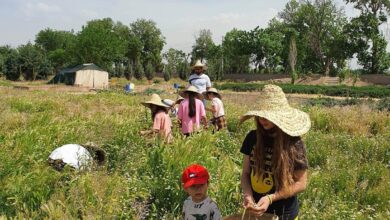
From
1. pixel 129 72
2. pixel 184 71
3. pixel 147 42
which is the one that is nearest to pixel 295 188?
pixel 129 72

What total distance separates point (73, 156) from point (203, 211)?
2.49 metres

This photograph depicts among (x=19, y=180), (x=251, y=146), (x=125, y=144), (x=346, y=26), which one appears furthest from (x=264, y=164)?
(x=346, y=26)

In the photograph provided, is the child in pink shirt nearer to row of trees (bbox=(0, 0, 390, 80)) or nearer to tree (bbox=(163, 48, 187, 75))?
row of trees (bbox=(0, 0, 390, 80))

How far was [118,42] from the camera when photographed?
201 ft

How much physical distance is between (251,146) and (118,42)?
60058 mm

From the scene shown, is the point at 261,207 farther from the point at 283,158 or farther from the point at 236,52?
the point at 236,52

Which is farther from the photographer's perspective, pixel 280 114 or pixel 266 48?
pixel 266 48

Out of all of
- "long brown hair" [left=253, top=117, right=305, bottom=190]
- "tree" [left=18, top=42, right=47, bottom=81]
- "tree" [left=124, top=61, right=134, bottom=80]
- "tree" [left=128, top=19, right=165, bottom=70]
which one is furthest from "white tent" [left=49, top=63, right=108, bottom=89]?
"long brown hair" [left=253, top=117, right=305, bottom=190]

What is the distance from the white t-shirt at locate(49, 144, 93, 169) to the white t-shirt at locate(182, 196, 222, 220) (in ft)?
5.80

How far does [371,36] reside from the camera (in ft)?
169

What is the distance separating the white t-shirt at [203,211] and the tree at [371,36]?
2058 inches

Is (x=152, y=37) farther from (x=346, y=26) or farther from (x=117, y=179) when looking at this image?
(x=117, y=179)

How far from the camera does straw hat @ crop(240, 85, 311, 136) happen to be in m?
2.78

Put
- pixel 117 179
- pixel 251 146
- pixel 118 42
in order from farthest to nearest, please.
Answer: pixel 118 42, pixel 117 179, pixel 251 146
